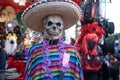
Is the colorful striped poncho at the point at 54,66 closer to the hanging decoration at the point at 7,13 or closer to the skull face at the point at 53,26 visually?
the skull face at the point at 53,26

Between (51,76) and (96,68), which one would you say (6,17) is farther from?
(51,76)

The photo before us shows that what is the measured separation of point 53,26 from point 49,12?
0.55 ft

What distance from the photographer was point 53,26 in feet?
14.6

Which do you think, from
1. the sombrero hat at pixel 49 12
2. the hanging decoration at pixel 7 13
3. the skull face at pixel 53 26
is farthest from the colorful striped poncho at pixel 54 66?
the hanging decoration at pixel 7 13

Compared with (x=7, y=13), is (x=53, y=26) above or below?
below

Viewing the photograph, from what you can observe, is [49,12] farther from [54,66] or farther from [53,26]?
[54,66]

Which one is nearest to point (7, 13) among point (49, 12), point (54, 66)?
point (49, 12)

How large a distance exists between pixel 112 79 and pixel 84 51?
1563 millimetres

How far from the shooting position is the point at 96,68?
6.39m

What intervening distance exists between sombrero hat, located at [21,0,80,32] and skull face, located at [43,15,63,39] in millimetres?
58

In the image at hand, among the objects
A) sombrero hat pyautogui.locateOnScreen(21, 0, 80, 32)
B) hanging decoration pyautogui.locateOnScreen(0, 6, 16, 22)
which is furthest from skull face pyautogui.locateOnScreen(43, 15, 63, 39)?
hanging decoration pyautogui.locateOnScreen(0, 6, 16, 22)

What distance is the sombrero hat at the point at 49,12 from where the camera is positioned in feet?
14.4

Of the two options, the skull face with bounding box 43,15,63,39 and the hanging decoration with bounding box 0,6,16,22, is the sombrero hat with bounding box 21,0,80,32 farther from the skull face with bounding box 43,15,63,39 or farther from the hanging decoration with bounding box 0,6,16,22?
the hanging decoration with bounding box 0,6,16,22

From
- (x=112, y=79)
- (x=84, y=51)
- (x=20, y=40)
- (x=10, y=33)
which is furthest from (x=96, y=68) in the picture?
(x=20, y=40)
